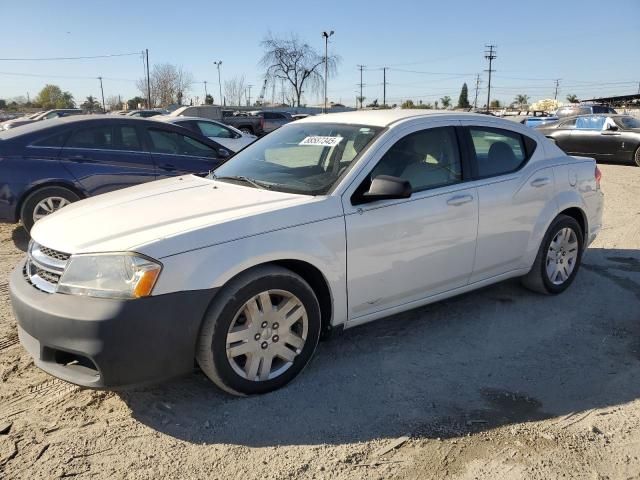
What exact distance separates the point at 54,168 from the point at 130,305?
4487 millimetres

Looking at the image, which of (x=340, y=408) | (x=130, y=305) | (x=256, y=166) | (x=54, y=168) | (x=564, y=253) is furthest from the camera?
Result: (x=54, y=168)

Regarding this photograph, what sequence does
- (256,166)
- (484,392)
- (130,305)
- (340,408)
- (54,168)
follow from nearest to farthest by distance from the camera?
(130,305)
(340,408)
(484,392)
(256,166)
(54,168)

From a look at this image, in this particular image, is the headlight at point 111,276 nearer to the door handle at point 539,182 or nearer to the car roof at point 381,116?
the car roof at point 381,116

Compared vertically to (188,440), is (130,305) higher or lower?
higher

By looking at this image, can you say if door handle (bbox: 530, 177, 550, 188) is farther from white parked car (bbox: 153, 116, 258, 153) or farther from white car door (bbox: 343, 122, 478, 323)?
white parked car (bbox: 153, 116, 258, 153)

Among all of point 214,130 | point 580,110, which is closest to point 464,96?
point 580,110

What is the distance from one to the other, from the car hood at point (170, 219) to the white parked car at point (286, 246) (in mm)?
12

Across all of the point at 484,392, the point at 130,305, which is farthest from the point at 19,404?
the point at 484,392

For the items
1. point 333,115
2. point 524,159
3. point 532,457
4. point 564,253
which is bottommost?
point 532,457

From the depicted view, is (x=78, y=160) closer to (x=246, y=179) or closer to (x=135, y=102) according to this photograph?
(x=246, y=179)

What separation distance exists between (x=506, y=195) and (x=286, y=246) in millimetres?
2018

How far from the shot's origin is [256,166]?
13.3 ft

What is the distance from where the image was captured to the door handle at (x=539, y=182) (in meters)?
4.45

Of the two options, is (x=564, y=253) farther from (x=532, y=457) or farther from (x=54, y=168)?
(x=54, y=168)
